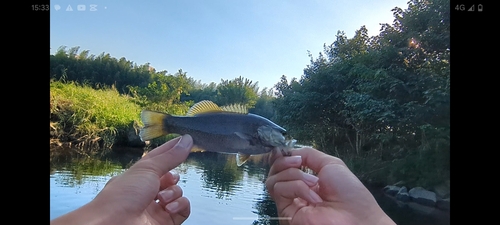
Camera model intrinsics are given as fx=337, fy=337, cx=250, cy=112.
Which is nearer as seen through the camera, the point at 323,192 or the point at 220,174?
the point at 323,192

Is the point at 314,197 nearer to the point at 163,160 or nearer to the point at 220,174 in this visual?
the point at 163,160

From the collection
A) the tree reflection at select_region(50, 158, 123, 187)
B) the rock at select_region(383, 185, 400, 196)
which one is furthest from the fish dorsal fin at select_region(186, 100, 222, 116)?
the rock at select_region(383, 185, 400, 196)

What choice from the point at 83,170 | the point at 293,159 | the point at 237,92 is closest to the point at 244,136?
the point at 293,159

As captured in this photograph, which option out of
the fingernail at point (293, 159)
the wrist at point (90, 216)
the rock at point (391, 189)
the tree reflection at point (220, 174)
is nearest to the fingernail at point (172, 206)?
the wrist at point (90, 216)

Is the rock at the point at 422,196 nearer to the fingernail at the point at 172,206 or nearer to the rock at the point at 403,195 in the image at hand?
the rock at the point at 403,195

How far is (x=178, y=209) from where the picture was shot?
69 centimetres

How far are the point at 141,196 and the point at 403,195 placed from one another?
7.87 feet

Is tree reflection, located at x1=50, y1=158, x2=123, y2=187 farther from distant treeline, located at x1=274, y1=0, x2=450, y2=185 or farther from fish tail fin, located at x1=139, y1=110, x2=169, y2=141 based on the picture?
fish tail fin, located at x1=139, y1=110, x2=169, y2=141

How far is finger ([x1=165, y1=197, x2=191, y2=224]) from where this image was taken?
679mm

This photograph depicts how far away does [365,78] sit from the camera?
2656 mm

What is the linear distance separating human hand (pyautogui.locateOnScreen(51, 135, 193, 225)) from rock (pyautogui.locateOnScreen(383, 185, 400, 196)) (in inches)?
76.6

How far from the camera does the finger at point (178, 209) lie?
679 mm
